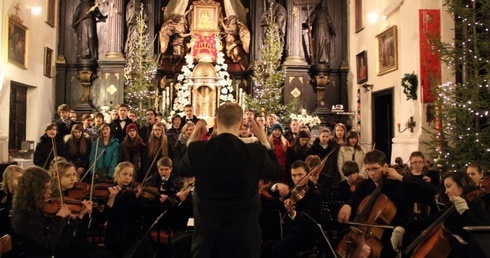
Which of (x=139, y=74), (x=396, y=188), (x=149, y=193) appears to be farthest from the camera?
(x=139, y=74)

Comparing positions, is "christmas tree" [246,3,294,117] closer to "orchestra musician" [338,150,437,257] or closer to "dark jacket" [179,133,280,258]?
"orchestra musician" [338,150,437,257]

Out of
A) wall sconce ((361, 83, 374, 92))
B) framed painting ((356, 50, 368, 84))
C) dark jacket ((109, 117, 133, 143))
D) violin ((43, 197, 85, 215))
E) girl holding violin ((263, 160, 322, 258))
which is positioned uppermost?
framed painting ((356, 50, 368, 84))

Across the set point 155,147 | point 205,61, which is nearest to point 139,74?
point 205,61

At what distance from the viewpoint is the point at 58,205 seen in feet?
12.0

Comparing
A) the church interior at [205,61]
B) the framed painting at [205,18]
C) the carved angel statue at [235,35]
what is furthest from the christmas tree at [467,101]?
the framed painting at [205,18]

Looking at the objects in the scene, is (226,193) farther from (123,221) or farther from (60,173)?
(60,173)

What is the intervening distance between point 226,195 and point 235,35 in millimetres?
13367

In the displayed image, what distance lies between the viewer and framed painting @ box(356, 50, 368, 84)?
45.2 ft

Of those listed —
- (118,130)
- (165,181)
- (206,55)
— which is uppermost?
(206,55)

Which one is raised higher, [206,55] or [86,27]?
[86,27]

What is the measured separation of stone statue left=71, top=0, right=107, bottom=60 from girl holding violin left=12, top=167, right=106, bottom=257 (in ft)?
38.5

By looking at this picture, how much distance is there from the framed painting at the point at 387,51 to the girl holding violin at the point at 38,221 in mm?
9513

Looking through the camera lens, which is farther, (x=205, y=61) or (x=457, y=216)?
(x=205, y=61)

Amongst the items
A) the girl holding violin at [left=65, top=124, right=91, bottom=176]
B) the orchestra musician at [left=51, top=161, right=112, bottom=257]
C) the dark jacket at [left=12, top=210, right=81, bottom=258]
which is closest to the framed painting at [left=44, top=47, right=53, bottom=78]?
the girl holding violin at [left=65, top=124, right=91, bottom=176]
